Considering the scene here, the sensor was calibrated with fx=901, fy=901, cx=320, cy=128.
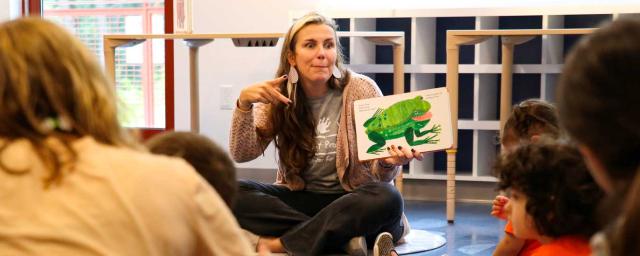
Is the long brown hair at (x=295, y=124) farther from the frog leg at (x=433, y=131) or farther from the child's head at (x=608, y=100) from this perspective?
the child's head at (x=608, y=100)

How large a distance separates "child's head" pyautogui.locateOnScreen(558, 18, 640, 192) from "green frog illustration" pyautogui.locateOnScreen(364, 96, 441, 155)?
1.76 meters

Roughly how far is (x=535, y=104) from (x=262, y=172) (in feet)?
7.92

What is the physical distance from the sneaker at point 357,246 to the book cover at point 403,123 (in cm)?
24

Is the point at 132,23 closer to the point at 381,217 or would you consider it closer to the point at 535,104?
the point at 381,217

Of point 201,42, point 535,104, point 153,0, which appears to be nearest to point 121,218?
point 535,104

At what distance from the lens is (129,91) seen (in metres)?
4.80

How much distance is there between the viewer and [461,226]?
3275 millimetres

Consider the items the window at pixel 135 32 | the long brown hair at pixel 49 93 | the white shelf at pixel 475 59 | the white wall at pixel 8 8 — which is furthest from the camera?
the white wall at pixel 8 8

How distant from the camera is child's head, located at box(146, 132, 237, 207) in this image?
3.97 ft

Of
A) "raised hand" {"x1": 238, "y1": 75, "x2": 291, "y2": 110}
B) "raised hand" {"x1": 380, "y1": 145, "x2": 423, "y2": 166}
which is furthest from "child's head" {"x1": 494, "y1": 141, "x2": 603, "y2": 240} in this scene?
"raised hand" {"x1": 238, "y1": 75, "x2": 291, "y2": 110}

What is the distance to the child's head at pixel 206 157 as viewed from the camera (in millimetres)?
1211

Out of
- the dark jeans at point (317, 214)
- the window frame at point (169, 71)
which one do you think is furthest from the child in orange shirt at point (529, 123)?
the window frame at point (169, 71)

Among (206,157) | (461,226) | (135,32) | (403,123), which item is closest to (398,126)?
(403,123)

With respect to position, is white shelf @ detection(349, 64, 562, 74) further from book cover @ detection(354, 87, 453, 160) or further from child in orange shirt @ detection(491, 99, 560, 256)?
child in orange shirt @ detection(491, 99, 560, 256)
